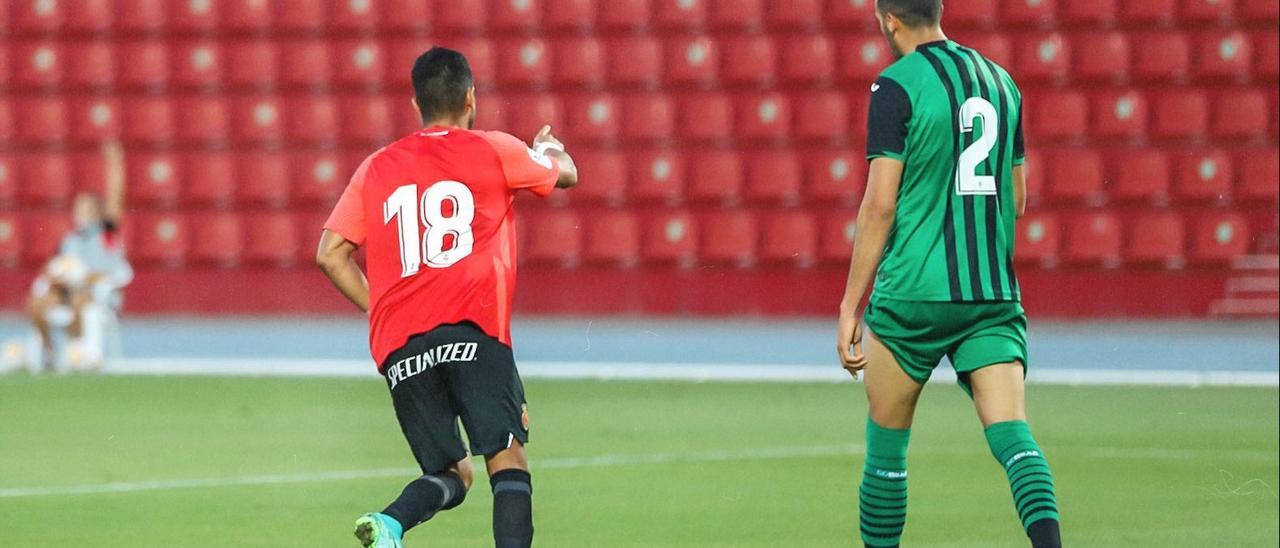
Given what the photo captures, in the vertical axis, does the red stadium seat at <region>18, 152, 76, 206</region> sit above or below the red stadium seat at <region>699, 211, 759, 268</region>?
above

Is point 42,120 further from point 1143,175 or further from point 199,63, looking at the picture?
point 1143,175

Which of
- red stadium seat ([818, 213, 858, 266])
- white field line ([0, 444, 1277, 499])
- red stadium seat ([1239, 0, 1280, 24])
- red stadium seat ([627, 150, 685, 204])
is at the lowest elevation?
red stadium seat ([818, 213, 858, 266])

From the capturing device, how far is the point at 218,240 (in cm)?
2148

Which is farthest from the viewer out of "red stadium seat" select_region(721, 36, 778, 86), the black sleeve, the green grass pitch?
"red stadium seat" select_region(721, 36, 778, 86)

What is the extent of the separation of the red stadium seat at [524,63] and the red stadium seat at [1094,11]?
5282 mm

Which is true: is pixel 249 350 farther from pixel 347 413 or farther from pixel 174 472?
pixel 174 472

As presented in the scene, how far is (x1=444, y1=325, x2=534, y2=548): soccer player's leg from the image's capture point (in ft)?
18.6

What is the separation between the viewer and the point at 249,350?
58.4ft

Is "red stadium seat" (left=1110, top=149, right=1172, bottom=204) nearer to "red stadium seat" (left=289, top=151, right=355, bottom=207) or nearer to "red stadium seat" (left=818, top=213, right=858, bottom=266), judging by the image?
"red stadium seat" (left=818, top=213, right=858, bottom=266)

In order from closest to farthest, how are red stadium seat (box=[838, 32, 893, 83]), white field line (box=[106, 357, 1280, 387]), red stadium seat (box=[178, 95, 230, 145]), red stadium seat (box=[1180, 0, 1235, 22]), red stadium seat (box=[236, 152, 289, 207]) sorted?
white field line (box=[106, 357, 1280, 387])
red stadium seat (box=[1180, 0, 1235, 22])
red stadium seat (box=[838, 32, 893, 83])
red stadium seat (box=[236, 152, 289, 207])
red stadium seat (box=[178, 95, 230, 145])

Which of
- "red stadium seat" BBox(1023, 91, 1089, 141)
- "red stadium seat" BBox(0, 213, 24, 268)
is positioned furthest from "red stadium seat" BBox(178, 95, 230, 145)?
"red stadium seat" BBox(1023, 91, 1089, 141)

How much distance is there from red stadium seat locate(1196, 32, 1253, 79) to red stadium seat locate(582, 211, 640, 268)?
Result: 5.83 meters

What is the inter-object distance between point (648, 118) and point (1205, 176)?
18.1ft

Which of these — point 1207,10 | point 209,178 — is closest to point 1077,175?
point 1207,10
